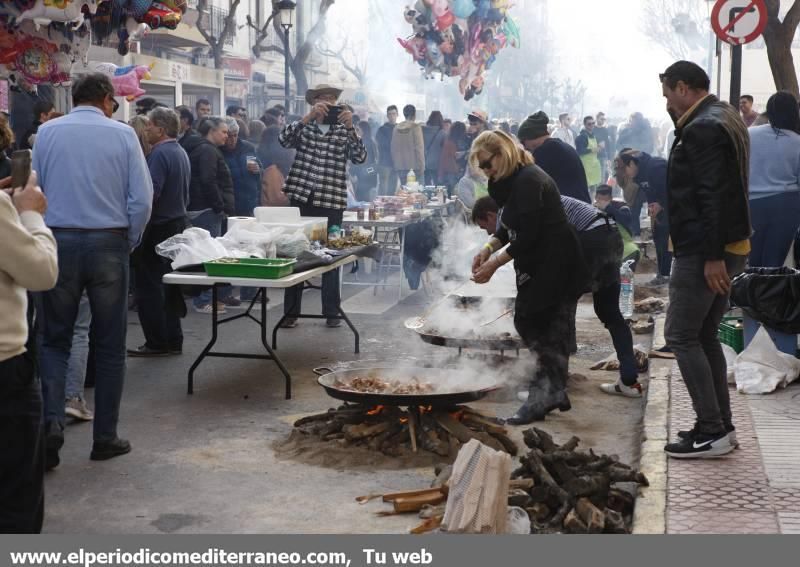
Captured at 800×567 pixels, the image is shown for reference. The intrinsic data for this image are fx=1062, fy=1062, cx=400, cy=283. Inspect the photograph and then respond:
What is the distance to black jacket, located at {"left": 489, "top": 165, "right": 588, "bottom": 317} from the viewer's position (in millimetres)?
6879

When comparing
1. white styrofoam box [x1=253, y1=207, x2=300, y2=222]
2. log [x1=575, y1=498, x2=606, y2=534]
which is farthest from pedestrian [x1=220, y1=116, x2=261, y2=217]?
log [x1=575, y1=498, x2=606, y2=534]

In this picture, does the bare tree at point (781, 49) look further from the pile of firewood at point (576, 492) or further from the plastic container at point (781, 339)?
the pile of firewood at point (576, 492)

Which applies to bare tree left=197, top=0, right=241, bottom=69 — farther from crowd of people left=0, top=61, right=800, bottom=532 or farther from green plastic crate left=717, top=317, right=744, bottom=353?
green plastic crate left=717, top=317, right=744, bottom=353

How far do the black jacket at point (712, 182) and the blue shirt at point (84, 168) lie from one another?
10.2 feet

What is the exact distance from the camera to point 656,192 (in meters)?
13.3

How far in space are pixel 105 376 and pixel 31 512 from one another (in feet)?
7.87

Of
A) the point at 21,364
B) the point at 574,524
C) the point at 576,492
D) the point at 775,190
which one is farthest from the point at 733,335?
the point at 21,364

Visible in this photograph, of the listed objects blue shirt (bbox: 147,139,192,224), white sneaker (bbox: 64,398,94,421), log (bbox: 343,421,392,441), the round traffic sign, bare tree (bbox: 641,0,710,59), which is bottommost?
white sneaker (bbox: 64,398,94,421)

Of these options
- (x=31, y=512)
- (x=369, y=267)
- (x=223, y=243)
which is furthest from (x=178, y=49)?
(x=31, y=512)

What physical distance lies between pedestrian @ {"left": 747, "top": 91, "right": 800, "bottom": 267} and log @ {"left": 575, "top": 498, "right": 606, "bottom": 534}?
486 cm

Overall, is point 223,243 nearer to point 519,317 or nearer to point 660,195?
point 519,317

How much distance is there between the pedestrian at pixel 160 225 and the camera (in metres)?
9.18

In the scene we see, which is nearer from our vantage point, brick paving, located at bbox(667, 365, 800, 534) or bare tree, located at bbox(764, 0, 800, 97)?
brick paving, located at bbox(667, 365, 800, 534)

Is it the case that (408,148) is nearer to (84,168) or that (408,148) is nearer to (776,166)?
(776,166)
